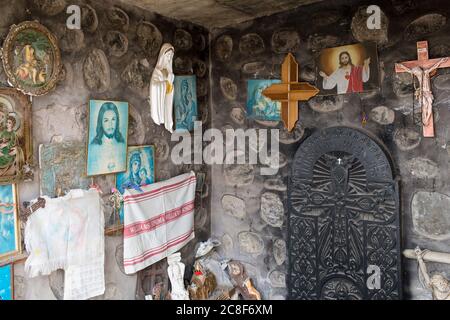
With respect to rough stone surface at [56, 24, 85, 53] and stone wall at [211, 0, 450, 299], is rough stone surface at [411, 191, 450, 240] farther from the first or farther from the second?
rough stone surface at [56, 24, 85, 53]

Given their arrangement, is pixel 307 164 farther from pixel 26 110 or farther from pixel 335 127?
pixel 26 110

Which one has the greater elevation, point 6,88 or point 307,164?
point 6,88

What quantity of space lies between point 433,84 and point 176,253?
291 cm

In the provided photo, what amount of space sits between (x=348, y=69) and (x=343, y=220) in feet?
4.64

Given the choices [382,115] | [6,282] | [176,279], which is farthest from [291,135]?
[6,282]

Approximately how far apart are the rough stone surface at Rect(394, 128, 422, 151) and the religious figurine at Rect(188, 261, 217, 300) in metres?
2.39

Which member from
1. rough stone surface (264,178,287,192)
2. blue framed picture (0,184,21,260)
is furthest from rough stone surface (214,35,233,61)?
blue framed picture (0,184,21,260)

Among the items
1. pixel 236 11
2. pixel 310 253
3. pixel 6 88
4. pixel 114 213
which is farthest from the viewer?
pixel 236 11

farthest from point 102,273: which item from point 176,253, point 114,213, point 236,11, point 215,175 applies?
point 236,11

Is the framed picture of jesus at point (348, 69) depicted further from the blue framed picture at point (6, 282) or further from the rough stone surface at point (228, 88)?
the blue framed picture at point (6, 282)

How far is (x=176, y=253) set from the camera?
4125 mm

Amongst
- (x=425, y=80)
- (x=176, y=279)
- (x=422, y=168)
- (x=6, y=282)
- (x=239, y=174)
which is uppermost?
(x=425, y=80)

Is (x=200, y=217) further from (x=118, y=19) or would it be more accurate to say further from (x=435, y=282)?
(x=435, y=282)

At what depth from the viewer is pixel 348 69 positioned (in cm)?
367
